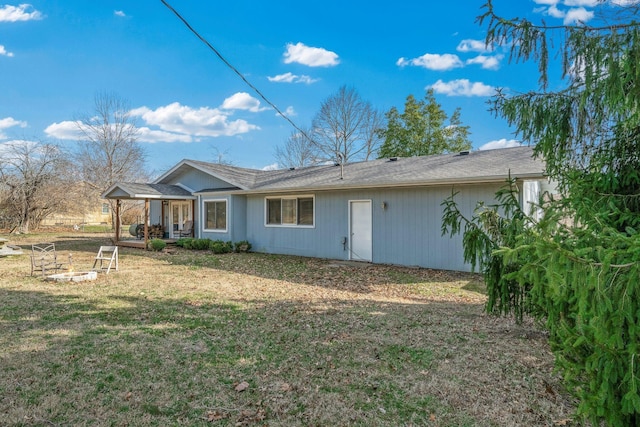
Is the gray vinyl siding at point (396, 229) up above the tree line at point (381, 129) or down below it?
below

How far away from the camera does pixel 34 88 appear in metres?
20.2

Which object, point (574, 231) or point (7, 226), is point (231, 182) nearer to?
point (574, 231)

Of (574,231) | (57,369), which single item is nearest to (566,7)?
(574,231)

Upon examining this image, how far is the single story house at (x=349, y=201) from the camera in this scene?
1039cm

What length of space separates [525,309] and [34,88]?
2521 centimetres

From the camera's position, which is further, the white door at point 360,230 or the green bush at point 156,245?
the green bush at point 156,245

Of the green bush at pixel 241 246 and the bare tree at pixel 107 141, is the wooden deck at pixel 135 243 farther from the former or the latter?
the bare tree at pixel 107 141

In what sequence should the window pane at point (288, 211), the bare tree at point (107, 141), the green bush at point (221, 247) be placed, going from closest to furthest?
the window pane at point (288, 211)
the green bush at point (221, 247)
the bare tree at point (107, 141)

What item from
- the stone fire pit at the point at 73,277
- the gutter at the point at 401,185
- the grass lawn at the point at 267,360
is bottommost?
the grass lawn at the point at 267,360

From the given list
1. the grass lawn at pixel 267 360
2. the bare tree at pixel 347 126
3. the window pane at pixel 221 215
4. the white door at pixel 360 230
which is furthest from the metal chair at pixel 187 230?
the bare tree at pixel 347 126

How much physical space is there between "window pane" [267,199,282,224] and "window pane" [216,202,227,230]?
2197 millimetres

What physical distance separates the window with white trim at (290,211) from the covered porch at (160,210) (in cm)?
468

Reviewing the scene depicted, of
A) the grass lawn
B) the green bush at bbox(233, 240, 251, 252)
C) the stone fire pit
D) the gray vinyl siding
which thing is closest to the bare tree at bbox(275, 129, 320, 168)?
the green bush at bbox(233, 240, 251, 252)

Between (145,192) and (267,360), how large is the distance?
13.9 m
